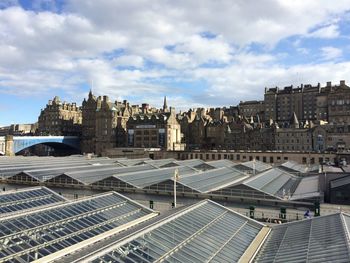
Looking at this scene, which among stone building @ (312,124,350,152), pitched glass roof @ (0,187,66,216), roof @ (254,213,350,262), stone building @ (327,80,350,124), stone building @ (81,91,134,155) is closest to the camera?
roof @ (254,213,350,262)

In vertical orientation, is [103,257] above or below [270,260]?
above

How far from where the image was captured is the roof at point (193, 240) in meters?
15.7

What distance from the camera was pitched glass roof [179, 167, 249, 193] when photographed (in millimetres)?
45438

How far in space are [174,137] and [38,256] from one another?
14625 cm

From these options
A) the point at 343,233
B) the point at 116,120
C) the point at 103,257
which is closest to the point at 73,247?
the point at 103,257

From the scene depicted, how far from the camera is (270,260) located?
1764 cm

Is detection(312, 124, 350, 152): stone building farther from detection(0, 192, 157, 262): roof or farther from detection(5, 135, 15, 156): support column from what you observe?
detection(0, 192, 157, 262): roof

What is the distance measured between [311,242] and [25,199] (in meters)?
20.4

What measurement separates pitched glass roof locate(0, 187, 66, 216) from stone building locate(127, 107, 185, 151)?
4951 inches

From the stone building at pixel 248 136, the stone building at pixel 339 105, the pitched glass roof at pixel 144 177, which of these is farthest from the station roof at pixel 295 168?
the stone building at pixel 339 105

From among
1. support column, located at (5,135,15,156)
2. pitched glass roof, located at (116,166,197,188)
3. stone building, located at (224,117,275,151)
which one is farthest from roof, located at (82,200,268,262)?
stone building, located at (224,117,275,151)

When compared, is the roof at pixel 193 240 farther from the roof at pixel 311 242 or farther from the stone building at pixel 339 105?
the stone building at pixel 339 105

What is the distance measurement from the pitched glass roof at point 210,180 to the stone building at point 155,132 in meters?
90.8

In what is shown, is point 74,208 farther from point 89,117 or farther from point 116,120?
point 89,117
